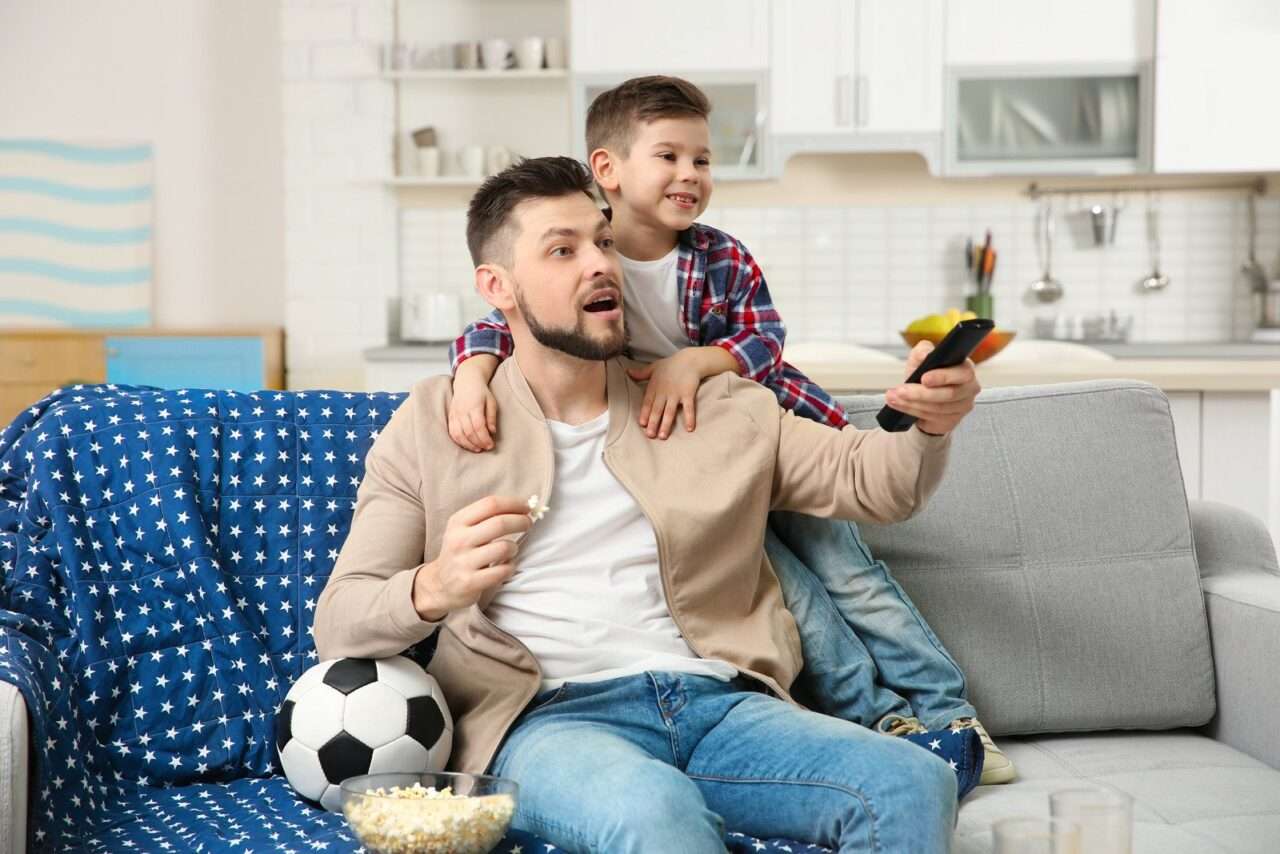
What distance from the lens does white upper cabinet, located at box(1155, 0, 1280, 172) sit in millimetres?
4512

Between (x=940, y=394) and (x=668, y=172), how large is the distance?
63 cm

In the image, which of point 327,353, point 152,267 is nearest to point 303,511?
point 327,353

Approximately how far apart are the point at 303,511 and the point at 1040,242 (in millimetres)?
3693

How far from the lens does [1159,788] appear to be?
70.6 inches

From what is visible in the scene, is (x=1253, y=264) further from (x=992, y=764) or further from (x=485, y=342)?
(x=485, y=342)

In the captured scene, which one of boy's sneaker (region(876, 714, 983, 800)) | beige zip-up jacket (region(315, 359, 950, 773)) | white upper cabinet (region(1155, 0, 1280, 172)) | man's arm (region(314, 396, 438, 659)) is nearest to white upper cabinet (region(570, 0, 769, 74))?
white upper cabinet (region(1155, 0, 1280, 172))

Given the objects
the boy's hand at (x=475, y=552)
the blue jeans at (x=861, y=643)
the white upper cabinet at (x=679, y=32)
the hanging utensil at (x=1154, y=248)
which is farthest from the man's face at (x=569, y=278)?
the hanging utensil at (x=1154, y=248)

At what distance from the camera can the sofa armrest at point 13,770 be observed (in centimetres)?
148

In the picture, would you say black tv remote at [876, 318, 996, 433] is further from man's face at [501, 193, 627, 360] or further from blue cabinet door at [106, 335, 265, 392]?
blue cabinet door at [106, 335, 265, 392]

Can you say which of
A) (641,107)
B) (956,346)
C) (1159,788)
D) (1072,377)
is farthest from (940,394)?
(1072,377)

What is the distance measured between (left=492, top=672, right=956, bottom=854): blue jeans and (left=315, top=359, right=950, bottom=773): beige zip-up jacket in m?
0.06

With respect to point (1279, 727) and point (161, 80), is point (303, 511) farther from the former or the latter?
point (161, 80)

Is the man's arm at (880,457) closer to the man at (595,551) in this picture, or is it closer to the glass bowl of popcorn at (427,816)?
the man at (595,551)

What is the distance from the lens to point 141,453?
2.00 m
